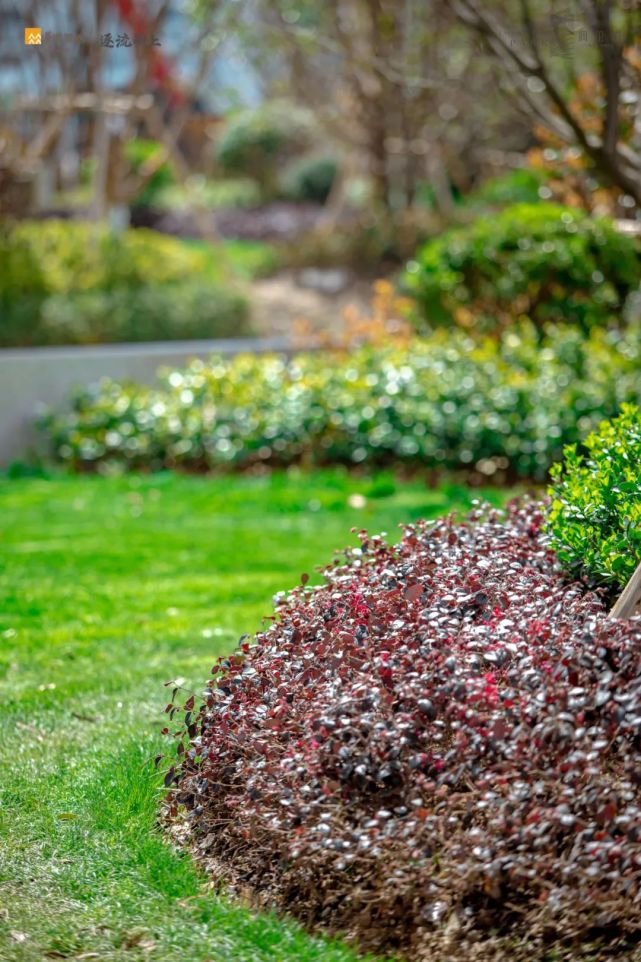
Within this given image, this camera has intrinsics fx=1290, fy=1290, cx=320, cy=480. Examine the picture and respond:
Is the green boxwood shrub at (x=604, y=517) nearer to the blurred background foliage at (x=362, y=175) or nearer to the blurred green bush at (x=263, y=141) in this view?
the blurred background foliage at (x=362, y=175)

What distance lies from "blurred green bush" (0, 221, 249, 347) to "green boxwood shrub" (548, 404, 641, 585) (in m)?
8.31

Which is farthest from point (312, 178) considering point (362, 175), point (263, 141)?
point (362, 175)

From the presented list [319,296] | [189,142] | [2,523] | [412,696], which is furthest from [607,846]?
[189,142]

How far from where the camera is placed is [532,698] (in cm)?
289

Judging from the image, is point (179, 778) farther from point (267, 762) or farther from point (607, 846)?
point (607, 846)

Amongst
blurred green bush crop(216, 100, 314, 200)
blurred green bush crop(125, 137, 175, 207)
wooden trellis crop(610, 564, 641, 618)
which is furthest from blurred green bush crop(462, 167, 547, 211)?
wooden trellis crop(610, 564, 641, 618)

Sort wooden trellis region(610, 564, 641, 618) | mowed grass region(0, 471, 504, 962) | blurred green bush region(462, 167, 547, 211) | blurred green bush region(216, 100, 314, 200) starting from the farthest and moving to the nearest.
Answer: blurred green bush region(216, 100, 314, 200) → blurred green bush region(462, 167, 547, 211) → wooden trellis region(610, 564, 641, 618) → mowed grass region(0, 471, 504, 962)

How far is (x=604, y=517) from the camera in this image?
3.55 metres

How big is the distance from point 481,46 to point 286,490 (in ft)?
9.73

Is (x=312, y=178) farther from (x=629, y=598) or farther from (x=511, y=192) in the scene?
(x=629, y=598)

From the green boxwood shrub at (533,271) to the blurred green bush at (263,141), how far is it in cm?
1505

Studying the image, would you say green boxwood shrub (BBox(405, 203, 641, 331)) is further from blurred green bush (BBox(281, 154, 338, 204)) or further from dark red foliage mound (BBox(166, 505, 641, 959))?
blurred green bush (BBox(281, 154, 338, 204))

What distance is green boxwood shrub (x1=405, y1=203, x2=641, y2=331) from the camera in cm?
996

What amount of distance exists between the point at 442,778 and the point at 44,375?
7694 millimetres
